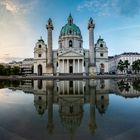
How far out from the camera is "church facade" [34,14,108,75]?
81438 mm

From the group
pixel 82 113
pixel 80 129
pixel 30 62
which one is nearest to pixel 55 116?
pixel 82 113

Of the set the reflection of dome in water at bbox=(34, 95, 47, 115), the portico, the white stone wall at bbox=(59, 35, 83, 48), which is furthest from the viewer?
the white stone wall at bbox=(59, 35, 83, 48)

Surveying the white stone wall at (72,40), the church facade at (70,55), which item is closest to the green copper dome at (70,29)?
the church facade at (70,55)

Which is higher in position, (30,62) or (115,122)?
(30,62)

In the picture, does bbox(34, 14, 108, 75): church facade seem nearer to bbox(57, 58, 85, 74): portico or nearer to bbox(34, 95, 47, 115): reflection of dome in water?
bbox(57, 58, 85, 74): portico

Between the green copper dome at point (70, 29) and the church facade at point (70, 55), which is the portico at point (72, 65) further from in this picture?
the green copper dome at point (70, 29)

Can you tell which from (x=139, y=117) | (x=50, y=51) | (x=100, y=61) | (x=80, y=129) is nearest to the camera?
(x=80, y=129)

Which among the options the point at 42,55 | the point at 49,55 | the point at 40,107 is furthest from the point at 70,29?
the point at 40,107

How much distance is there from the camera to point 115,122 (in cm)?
911

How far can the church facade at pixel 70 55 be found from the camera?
267ft

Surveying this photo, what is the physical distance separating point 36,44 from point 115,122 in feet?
270

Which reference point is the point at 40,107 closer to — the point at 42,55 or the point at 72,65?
the point at 72,65

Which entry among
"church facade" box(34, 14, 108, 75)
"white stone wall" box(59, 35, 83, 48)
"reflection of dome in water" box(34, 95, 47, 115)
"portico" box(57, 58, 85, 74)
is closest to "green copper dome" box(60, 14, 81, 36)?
"church facade" box(34, 14, 108, 75)

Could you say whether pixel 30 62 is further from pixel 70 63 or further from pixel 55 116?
pixel 55 116
